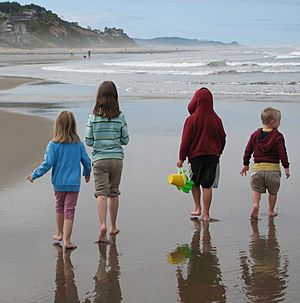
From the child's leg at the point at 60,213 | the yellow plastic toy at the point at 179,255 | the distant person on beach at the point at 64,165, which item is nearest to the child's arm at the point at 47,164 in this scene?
the distant person on beach at the point at 64,165

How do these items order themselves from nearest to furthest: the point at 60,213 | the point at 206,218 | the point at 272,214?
the point at 60,213, the point at 206,218, the point at 272,214

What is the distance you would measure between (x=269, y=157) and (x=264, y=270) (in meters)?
1.91

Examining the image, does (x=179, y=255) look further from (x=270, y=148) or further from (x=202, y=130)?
(x=270, y=148)

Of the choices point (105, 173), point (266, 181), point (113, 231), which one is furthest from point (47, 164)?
point (266, 181)

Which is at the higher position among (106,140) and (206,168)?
(106,140)

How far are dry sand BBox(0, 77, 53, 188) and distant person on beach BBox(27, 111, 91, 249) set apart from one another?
222cm

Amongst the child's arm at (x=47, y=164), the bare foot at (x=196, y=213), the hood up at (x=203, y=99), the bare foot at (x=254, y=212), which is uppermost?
the hood up at (x=203, y=99)

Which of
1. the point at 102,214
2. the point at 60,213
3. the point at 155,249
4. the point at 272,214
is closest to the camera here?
the point at 155,249

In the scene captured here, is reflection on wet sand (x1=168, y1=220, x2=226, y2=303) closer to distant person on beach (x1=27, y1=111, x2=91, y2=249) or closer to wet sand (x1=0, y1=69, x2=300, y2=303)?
wet sand (x1=0, y1=69, x2=300, y2=303)

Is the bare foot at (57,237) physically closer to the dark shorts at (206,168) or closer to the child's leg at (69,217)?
the child's leg at (69,217)

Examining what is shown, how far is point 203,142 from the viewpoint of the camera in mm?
6477

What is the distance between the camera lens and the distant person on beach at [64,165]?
5582 mm

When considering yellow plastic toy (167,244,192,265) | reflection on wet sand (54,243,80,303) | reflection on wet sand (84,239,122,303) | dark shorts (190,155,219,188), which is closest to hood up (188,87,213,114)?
dark shorts (190,155,219,188)

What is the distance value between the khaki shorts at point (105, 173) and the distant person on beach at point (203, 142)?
78 centimetres
